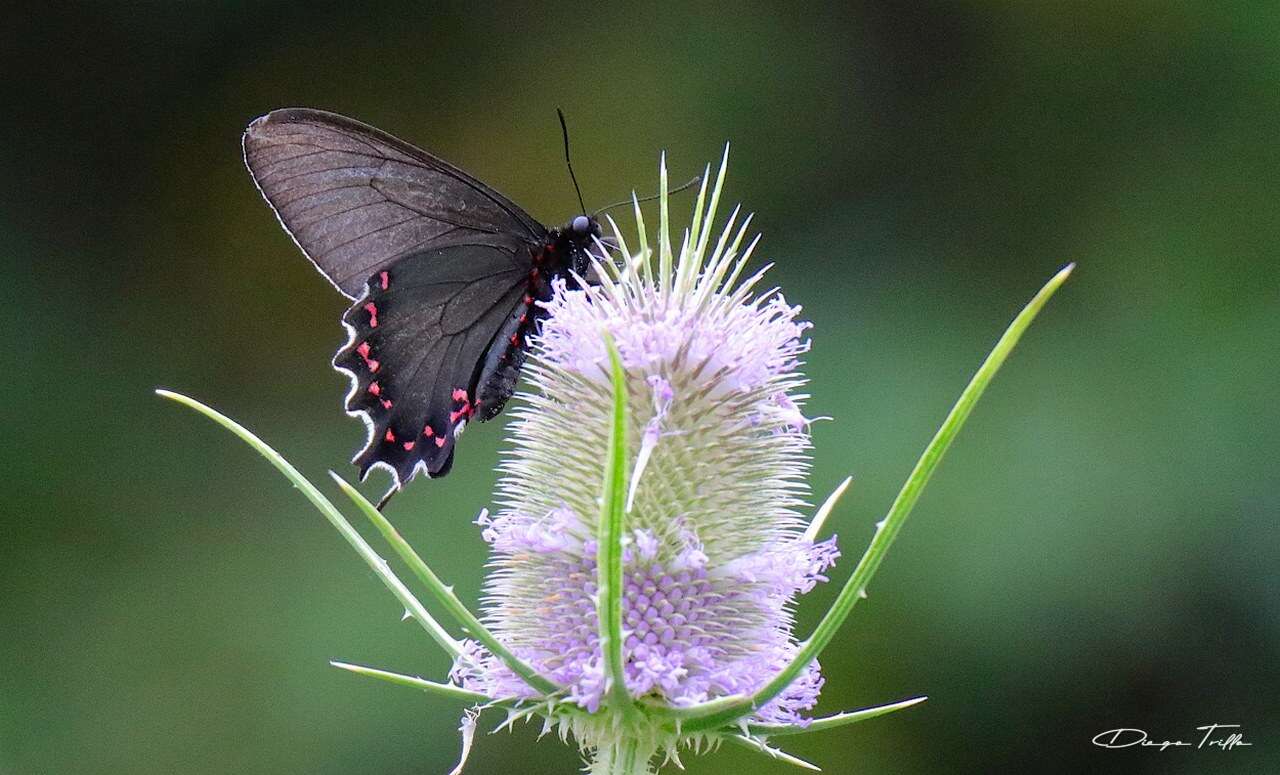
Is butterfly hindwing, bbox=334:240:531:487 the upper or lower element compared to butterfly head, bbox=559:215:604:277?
lower

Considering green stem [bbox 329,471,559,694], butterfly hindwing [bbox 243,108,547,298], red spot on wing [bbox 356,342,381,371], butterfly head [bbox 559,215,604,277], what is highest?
butterfly hindwing [bbox 243,108,547,298]

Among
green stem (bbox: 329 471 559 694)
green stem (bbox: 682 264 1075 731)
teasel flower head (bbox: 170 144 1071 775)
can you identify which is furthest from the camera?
teasel flower head (bbox: 170 144 1071 775)

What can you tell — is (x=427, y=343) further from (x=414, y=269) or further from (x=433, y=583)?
(x=433, y=583)

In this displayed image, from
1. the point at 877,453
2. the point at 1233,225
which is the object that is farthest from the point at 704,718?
the point at 1233,225

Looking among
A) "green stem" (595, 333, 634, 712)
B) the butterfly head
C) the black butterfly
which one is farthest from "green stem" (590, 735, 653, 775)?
the butterfly head

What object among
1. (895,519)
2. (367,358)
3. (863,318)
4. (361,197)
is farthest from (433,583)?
(863,318)

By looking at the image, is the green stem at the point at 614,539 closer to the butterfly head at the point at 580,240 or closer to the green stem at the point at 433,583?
the green stem at the point at 433,583

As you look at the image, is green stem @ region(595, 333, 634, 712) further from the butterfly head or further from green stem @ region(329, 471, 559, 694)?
the butterfly head
